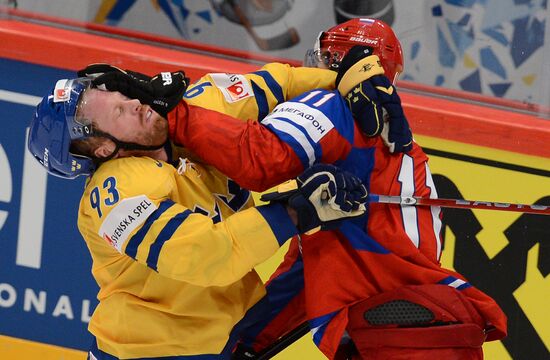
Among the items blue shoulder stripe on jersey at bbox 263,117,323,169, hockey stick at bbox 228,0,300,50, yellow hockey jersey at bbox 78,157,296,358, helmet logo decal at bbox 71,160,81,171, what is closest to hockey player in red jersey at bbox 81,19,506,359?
blue shoulder stripe on jersey at bbox 263,117,323,169

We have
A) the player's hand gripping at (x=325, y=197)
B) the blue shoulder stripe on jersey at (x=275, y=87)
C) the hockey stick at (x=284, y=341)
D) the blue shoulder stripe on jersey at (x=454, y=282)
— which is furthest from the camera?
the hockey stick at (x=284, y=341)

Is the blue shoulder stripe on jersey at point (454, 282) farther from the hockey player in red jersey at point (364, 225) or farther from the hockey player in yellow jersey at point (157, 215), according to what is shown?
the hockey player in yellow jersey at point (157, 215)

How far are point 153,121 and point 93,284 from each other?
1.29m

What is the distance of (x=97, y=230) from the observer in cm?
239

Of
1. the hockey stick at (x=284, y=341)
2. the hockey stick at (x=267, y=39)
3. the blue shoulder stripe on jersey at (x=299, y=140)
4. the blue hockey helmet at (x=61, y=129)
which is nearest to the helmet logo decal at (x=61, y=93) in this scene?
the blue hockey helmet at (x=61, y=129)

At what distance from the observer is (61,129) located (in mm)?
2322

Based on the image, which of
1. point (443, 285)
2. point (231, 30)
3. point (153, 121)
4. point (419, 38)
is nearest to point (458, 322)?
point (443, 285)

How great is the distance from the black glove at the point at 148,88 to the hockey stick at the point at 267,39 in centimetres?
116

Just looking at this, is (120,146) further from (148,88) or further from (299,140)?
(299,140)

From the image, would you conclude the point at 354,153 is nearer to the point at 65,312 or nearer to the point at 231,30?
the point at 231,30

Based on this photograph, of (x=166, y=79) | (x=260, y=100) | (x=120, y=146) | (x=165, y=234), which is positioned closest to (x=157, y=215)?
(x=165, y=234)

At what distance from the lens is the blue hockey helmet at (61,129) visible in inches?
91.4

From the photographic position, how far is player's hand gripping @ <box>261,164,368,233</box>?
223cm

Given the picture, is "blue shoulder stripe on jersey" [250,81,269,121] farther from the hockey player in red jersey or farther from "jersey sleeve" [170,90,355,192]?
"jersey sleeve" [170,90,355,192]
